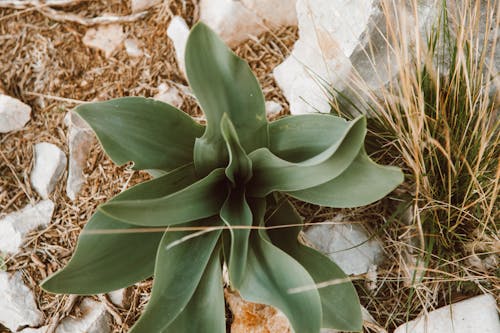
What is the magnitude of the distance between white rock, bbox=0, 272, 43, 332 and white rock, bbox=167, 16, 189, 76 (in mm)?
924

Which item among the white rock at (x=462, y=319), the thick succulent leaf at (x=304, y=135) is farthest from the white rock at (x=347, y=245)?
the thick succulent leaf at (x=304, y=135)

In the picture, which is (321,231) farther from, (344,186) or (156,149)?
(156,149)

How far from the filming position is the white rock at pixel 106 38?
195 cm

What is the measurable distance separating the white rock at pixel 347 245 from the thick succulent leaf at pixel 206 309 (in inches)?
15.6

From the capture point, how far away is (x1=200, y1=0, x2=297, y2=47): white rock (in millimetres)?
1808

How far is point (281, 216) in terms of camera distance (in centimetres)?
134

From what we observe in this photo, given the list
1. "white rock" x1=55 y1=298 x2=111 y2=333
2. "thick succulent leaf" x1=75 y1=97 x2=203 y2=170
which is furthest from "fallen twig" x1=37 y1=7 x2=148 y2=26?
"white rock" x1=55 y1=298 x2=111 y2=333

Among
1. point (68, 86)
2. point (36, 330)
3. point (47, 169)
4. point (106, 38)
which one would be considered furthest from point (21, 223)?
point (106, 38)

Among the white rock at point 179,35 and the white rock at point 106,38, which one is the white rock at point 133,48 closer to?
the white rock at point 106,38

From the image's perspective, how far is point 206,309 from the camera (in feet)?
4.05

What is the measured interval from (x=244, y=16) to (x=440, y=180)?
0.90 metres

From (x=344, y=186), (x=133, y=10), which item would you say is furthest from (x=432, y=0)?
(x=133, y=10)

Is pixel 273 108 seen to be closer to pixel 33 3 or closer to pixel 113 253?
pixel 113 253

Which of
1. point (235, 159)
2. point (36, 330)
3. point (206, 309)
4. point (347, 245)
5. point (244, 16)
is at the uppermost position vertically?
point (244, 16)
